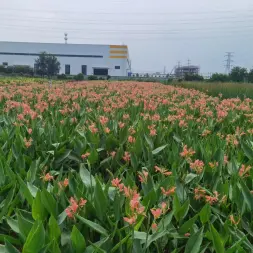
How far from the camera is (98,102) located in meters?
5.24

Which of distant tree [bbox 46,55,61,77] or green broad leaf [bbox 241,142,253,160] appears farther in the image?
distant tree [bbox 46,55,61,77]

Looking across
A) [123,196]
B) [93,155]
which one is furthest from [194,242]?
[93,155]

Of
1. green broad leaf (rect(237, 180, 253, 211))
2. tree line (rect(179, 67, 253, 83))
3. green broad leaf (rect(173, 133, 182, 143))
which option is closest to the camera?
green broad leaf (rect(237, 180, 253, 211))

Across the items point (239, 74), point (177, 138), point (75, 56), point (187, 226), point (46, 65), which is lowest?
point (187, 226)

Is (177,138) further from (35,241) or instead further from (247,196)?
(35,241)

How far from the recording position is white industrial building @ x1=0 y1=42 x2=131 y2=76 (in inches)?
3275

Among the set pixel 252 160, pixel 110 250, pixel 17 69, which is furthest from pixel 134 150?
pixel 17 69

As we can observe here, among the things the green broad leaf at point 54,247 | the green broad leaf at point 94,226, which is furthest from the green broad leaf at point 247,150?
the green broad leaf at point 54,247

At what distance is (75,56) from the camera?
84.0 metres

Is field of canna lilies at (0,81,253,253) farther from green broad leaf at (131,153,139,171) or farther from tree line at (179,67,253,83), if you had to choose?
tree line at (179,67,253,83)

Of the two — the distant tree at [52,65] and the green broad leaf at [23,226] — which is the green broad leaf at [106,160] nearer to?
the green broad leaf at [23,226]

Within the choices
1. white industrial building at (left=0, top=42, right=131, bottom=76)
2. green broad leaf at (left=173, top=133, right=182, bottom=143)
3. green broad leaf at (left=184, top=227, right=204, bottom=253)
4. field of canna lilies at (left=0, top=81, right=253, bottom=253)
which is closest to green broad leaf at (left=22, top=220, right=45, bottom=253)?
field of canna lilies at (left=0, top=81, right=253, bottom=253)

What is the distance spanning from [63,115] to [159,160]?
1613 mm

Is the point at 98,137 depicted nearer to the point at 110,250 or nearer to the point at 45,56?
the point at 110,250
